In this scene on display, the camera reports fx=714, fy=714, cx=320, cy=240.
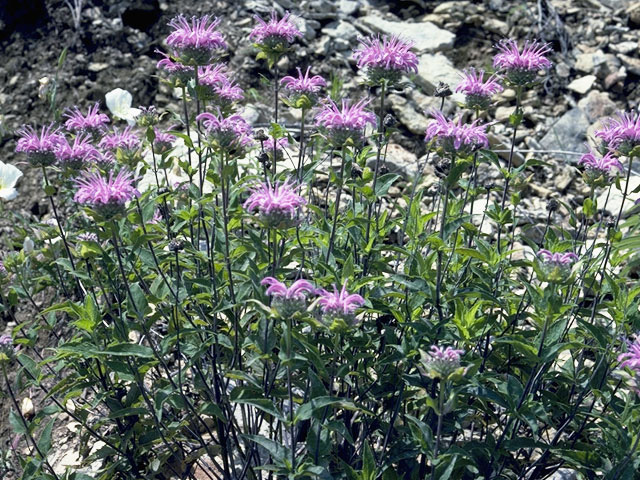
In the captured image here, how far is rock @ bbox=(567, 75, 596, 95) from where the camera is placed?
6238 millimetres

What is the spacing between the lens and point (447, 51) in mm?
6641

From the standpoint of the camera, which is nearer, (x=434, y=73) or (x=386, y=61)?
(x=386, y=61)

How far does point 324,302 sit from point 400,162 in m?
3.12

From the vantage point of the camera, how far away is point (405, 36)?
6.29m

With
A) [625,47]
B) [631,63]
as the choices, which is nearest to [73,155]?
[631,63]

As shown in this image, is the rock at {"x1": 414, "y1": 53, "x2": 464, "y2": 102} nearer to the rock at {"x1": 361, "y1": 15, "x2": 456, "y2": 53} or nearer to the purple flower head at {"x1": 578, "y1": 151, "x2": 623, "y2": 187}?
the rock at {"x1": 361, "y1": 15, "x2": 456, "y2": 53}

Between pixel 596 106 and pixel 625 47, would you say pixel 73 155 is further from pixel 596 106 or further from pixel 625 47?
pixel 625 47

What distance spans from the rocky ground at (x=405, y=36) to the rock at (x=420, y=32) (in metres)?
0.01

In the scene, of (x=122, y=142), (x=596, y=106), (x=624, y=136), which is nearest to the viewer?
(x=624, y=136)

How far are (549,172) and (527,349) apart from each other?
3.43 metres

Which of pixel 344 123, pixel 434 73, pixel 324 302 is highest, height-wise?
pixel 344 123

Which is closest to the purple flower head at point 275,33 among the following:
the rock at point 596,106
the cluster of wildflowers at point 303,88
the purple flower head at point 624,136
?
the cluster of wildflowers at point 303,88

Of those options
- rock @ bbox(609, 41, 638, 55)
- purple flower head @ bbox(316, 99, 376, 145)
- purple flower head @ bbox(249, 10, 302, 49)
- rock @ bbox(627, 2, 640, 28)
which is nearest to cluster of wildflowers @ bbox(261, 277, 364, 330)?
purple flower head @ bbox(316, 99, 376, 145)

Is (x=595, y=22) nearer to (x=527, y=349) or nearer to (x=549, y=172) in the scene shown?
(x=549, y=172)
